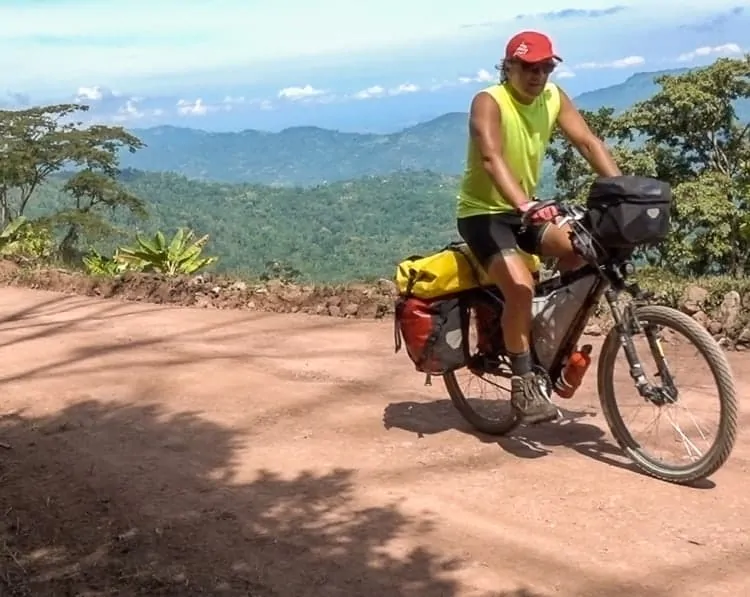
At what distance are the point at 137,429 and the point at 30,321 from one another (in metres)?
3.54

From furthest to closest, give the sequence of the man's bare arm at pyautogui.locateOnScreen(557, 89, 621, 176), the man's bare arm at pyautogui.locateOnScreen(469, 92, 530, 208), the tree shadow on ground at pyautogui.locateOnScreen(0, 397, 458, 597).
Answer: the man's bare arm at pyautogui.locateOnScreen(557, 89, 621, 176) → the man's bare arm at pyautogui.locateOnScreen(469, 92, 530, 208) → the tree shadow on ground at pyautogui.locateOnScreen(0, 397, 458, 597)

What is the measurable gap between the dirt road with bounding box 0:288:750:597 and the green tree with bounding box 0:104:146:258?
34.0m

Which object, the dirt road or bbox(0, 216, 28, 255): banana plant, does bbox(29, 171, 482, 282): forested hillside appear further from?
the dirt road

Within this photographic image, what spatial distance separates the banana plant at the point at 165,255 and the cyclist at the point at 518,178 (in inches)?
300

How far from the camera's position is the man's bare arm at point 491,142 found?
4.11 meters

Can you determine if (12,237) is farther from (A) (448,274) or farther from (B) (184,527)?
(B) (184,527)

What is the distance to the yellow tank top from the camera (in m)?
4.26

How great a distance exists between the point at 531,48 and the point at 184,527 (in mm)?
2349

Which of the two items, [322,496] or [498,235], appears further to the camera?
[498,235]

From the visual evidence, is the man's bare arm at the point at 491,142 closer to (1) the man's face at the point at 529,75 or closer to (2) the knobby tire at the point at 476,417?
(1) the man's face at the point at 529,75

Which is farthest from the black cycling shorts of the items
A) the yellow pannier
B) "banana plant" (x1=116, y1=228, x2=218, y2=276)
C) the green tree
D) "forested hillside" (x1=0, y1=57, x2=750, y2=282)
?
the green tree

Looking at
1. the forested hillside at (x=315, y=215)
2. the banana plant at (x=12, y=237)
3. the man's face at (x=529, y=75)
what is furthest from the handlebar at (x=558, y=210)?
the forested hillside at (x=315, y=215)

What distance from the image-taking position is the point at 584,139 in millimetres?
4469

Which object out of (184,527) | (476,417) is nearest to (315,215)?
(476,417)
